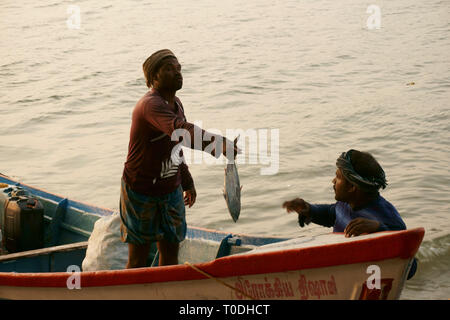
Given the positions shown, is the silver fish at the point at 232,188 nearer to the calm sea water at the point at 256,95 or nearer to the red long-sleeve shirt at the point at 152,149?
the red long-sleeve shirt at the point at 152,149

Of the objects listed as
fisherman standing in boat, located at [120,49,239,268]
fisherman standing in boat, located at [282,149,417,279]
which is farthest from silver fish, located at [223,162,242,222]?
fisherman standing in boat, located at [282,149,417,279]

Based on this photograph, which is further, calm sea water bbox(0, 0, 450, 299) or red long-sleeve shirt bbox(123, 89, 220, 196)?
calm sea water bbox(0, 0, 450, 299)

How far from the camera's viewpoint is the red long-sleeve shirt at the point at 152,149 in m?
3.88

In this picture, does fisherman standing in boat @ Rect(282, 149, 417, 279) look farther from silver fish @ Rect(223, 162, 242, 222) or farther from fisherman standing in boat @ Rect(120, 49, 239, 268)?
fisherman standing in boat @ Rect(120, 49, 239, 268)

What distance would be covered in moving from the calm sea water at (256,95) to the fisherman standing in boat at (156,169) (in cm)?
385

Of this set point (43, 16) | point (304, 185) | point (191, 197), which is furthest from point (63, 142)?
point (43, 16)

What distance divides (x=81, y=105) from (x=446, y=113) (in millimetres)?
8536

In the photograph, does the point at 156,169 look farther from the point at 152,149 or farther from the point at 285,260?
the point at 285,260

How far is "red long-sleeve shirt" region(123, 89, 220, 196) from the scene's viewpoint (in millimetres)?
3883

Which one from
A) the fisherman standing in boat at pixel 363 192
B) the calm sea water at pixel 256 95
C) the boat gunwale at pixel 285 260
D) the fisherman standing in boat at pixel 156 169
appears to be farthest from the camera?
the calm sea water at pixel 256 95

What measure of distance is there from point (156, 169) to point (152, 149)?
0.43 ft

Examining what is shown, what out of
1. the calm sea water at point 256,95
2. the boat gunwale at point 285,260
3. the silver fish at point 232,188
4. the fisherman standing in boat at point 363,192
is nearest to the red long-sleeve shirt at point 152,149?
the silver fish at point 232,188
